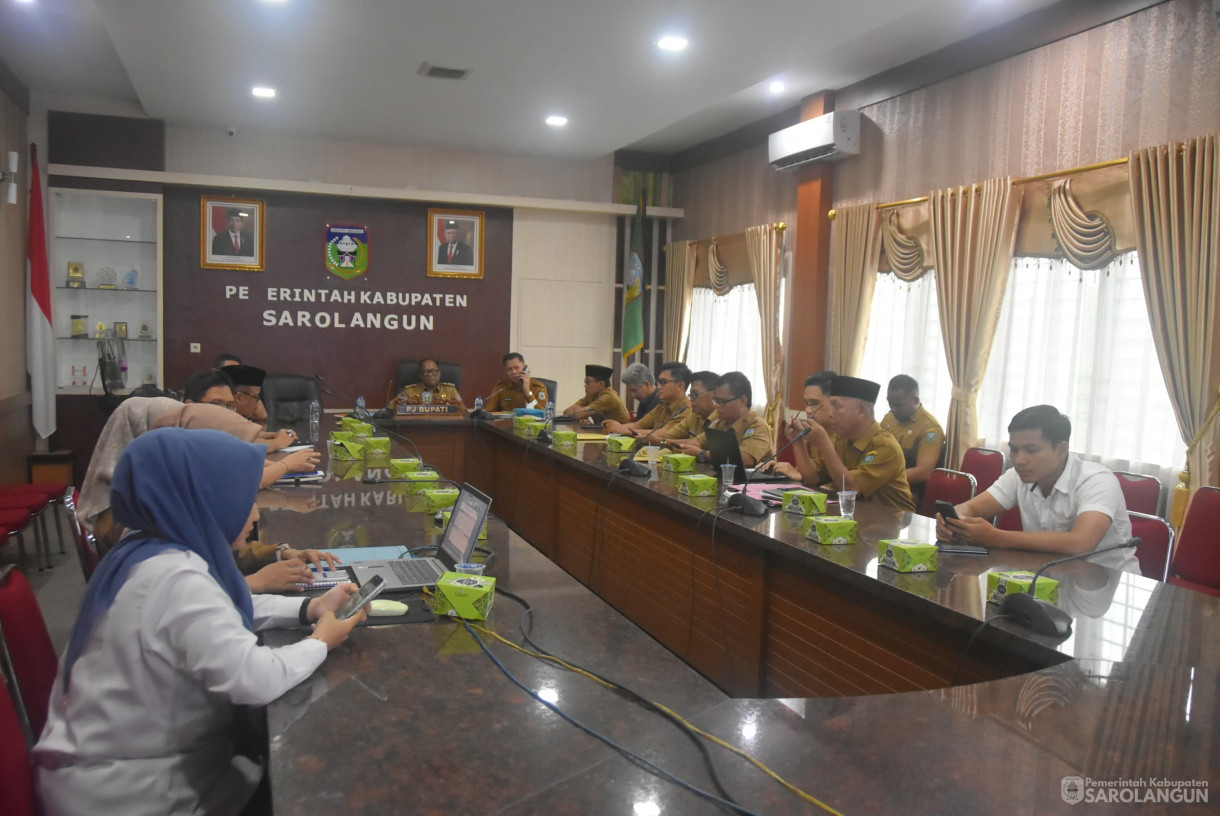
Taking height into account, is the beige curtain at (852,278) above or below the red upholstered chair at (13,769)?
above

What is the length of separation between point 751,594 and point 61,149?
6.29 m

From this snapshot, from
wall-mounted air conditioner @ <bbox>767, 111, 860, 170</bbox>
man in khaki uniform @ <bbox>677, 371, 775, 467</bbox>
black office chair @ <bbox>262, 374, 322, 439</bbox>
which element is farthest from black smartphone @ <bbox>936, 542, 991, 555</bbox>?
black office chair @ <bbox>262, 374, 322, 439</bbox>

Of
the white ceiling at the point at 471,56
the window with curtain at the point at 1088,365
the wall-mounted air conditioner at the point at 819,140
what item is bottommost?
the window with curtain at the point at 1088,365

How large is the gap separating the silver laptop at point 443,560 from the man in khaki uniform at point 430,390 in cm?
456

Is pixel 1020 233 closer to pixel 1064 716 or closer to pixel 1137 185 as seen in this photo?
pixel 1137 185

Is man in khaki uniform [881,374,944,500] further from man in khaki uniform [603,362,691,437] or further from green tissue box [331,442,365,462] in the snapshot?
green tissue box [331,442,365,462]

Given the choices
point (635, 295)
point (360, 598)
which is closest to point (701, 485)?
point (360, 598)

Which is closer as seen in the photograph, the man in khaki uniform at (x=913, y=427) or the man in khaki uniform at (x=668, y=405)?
the man in khaki uniform at (x=913, y=427)

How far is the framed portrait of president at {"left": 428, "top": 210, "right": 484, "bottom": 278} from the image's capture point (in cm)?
720

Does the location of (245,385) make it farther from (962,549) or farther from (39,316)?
(962,549)

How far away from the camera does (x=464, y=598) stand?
1679 millimetres

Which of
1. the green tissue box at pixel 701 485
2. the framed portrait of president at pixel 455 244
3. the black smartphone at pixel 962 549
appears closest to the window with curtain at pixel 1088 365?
the black smartphone at pixel 962 549

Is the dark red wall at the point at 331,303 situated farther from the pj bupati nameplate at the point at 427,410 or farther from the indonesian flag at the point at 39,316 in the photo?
the pj bupati nameplate at the point at 427,410

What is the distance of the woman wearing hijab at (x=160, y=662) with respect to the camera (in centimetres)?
123
